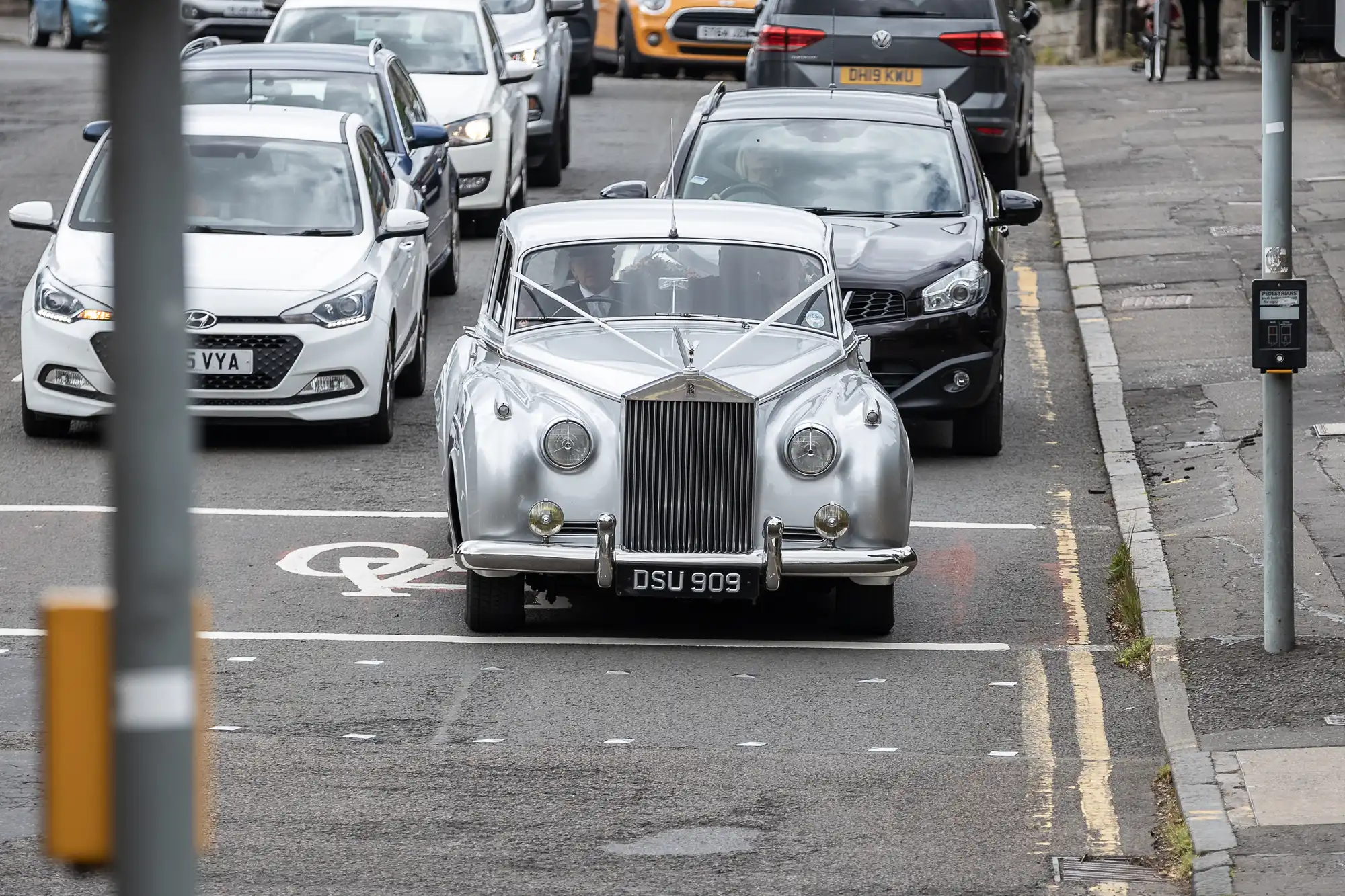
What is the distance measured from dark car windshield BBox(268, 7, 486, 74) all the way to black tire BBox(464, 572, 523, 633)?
11.6m

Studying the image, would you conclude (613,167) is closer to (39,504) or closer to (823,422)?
(39,504)

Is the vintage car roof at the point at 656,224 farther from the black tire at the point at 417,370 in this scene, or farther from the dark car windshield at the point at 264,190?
the black tire at the point at 417,370

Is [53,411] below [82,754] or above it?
below

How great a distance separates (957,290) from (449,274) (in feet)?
20.2

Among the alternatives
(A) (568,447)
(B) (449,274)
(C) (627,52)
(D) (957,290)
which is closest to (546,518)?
(A) (568,447)

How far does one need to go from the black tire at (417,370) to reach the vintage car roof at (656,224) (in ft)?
12.2

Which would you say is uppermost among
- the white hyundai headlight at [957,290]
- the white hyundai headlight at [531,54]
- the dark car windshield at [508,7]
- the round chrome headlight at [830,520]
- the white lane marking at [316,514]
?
the dark car windshield at [508,7]

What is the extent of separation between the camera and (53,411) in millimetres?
13078

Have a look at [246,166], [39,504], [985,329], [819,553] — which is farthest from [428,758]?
[246,166]

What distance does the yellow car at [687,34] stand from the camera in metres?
30.3

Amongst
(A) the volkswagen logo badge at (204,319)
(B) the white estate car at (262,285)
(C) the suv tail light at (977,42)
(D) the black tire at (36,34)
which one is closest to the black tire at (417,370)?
(B) the white estate car at (262,285)

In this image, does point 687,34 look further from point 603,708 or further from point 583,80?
point 603,708

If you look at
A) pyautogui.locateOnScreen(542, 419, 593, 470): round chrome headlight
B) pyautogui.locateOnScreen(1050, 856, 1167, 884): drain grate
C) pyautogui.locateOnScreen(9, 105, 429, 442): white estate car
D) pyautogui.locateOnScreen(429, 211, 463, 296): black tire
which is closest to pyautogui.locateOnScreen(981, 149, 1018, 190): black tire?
pyautogui.locateOnScreen(429, 211, 463, 296): black tire

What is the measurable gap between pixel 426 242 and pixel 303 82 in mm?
2877
